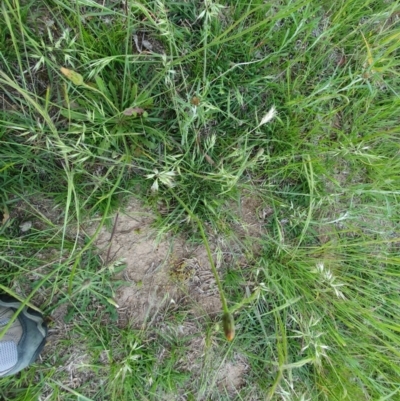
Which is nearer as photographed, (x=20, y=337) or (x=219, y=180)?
(x=219, y=180)

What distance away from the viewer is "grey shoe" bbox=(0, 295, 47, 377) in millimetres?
1333

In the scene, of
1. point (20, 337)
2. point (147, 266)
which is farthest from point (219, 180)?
point (20, 337)

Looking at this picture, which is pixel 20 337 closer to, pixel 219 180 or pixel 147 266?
pixel 147 266

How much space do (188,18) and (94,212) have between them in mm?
741

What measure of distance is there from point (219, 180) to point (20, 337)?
87 cm

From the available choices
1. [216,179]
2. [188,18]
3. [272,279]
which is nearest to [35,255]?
[216,179]

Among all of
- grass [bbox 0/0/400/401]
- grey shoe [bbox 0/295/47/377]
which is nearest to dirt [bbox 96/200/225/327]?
grass [bbox 0/0/400/401]

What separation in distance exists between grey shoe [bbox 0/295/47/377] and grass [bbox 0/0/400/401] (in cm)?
5

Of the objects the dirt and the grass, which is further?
the dirt

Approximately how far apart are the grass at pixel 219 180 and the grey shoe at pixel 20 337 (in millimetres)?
53

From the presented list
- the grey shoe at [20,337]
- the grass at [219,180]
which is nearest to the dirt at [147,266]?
the grass at [219,180]

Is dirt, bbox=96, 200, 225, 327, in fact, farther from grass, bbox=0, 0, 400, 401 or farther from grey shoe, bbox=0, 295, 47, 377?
grey shoe, bbox=0, 295, 47, 377

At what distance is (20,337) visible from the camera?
4.56 ft

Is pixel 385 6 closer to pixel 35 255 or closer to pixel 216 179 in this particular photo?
pixel 216 179
